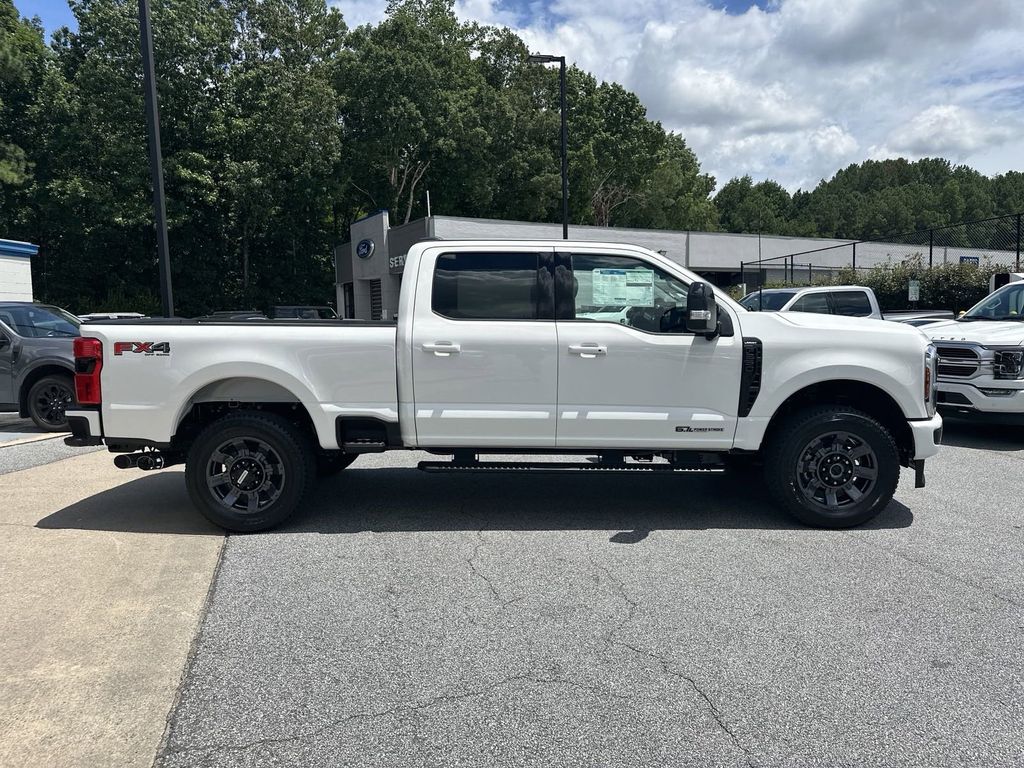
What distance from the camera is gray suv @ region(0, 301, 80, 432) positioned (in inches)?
407

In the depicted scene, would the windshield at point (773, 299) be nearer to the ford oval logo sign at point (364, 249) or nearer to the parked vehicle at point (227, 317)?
the parked vehicle at point (227, 317)

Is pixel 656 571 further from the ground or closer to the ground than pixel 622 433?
closer to the ground

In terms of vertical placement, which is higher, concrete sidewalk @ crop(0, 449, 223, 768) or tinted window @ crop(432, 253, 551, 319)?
tinted window @ crop(432, 253, 551, 319)

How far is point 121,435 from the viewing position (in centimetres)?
566

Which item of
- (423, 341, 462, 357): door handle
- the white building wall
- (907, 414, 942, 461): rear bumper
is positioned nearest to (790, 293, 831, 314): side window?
(907, 414, 942, 461): rear bumper

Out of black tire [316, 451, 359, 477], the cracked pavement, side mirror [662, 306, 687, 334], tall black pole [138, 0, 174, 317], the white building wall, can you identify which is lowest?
the cracked pavement

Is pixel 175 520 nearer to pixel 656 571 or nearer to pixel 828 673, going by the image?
pixel 656 571

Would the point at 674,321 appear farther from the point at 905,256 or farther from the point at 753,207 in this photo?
the point at 753,207

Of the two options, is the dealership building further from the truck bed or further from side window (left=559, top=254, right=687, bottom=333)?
side window (left=559, top=254, right=687, bottom=333)

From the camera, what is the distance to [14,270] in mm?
19562

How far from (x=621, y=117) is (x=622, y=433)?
44.1 metres

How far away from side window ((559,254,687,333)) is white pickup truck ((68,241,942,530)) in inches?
0.4

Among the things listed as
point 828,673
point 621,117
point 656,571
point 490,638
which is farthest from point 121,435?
point 621,117

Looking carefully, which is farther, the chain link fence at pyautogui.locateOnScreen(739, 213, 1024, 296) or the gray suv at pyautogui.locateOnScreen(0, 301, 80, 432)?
the chain link fence at pyautogui.locateOnScreen(739, 213, 1024, 296)
